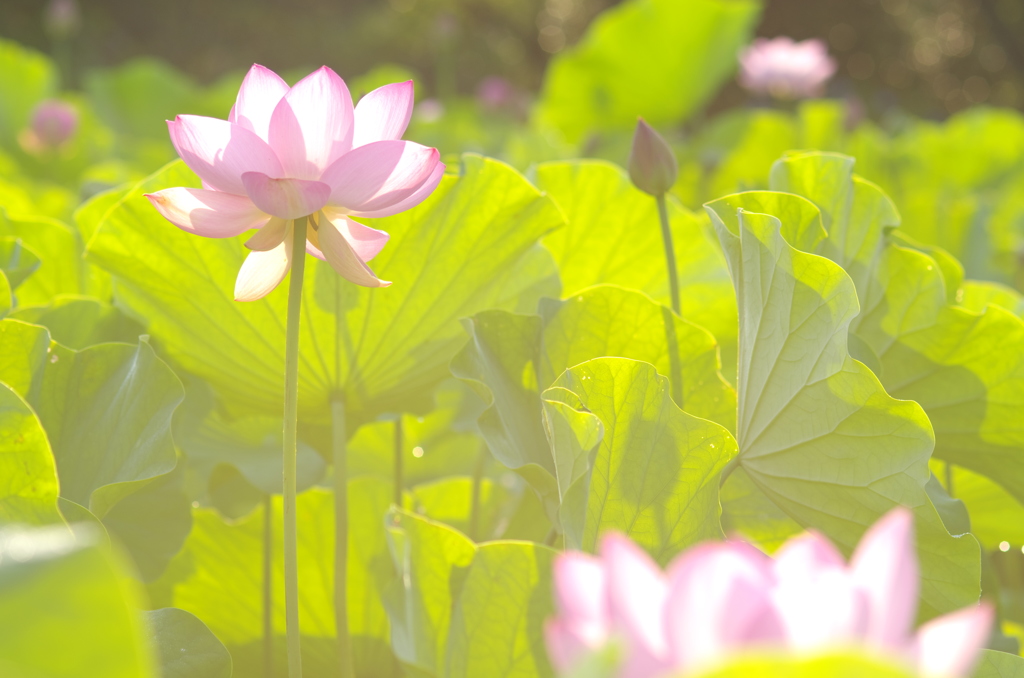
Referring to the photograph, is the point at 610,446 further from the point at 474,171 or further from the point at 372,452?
the point at 372,452

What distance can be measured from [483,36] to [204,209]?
8133 mm

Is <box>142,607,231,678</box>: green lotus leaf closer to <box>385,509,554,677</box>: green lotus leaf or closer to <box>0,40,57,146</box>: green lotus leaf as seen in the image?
<box>385,509,554,677</box>: green lotus leaf

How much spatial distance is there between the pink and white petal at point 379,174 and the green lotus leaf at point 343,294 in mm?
146

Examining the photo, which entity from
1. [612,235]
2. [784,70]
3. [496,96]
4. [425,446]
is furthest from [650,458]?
[496,96]

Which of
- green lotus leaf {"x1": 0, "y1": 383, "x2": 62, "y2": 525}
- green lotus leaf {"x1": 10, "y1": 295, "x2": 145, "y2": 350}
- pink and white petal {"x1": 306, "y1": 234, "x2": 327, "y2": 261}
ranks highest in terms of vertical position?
pink and white petal {"x1": 306, "y1": 234, "x2": 327, "y2": 261}

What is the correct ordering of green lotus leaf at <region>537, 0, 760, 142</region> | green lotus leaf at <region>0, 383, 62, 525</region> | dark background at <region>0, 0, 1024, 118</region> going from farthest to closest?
dark background at <region>0, 0, 1024, 118</region> → green lotus leaf at <region>537, 0, 760, 142</region> → green lotus leaf at <region>0, 383, 62, 525</region>

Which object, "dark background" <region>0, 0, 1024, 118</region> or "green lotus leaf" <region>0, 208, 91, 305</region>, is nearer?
"green lotus leaf" <region>0, 208, 91, 305</region>

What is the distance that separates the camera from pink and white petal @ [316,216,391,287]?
43cm

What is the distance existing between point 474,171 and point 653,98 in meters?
1.79

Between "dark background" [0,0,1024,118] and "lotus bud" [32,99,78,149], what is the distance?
5.10m

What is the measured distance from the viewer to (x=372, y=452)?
79 cm

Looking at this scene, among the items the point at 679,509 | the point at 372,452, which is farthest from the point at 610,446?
the point at 372,452

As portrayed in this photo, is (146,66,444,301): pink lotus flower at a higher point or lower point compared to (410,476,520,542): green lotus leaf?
higher

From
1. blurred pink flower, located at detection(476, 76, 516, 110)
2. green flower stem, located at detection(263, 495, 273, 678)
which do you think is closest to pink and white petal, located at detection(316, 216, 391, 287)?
green flower stem, located at detection(263, 495, 273, 678)
